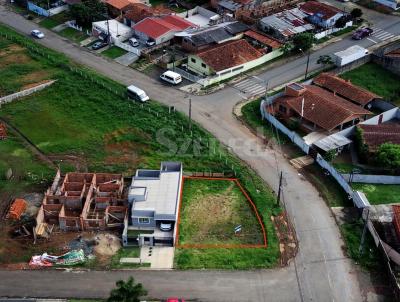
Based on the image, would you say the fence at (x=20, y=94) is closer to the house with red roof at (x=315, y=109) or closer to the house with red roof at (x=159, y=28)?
the house with red roof at (x=159, y=28)

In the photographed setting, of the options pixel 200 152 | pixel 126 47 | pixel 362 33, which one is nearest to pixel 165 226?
pixel 200 152

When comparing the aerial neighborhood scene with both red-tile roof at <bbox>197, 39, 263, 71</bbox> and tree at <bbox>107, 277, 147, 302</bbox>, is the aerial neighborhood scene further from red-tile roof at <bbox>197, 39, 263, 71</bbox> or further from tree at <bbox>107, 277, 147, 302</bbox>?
red-tile roof at <bbox>197, 39, 263, 71</bbox>

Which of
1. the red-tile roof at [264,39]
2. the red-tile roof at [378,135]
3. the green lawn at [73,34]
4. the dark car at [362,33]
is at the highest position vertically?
the red-tile roof at [378,135]

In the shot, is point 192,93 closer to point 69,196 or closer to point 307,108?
point 307,108

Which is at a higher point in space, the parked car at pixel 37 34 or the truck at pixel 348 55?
the truck at pixel 348 55

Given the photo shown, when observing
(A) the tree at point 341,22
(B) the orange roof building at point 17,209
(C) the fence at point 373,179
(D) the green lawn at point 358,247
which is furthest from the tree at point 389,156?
(B) the orange roof building at point 17,209

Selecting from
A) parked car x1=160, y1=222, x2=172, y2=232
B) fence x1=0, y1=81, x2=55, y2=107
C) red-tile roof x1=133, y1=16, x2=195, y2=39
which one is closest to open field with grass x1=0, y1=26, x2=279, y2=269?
fence x1=0, y1=81, x2=55, y2=107
